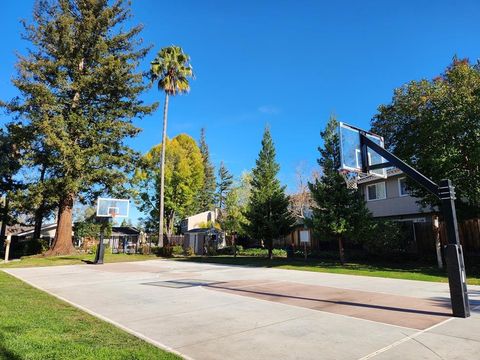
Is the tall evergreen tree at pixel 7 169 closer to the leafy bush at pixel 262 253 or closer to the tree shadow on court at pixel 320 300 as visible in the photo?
the leafy bush at pixel 262 253

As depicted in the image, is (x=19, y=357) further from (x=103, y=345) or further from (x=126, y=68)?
(x=126, y=68)

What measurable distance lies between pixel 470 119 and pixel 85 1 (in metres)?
29.3

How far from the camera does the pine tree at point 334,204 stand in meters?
20.0

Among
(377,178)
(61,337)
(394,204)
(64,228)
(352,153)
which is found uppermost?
(377,178)

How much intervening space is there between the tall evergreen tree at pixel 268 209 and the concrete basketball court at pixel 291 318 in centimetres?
1339

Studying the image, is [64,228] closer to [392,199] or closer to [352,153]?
[392,199]

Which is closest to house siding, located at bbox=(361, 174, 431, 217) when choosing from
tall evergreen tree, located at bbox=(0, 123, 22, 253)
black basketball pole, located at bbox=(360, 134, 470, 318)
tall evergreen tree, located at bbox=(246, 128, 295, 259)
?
tall evergreen tree, located at bbox=(246, 128, 295, 259)

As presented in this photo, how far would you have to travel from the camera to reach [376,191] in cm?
2823

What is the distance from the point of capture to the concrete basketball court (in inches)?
206

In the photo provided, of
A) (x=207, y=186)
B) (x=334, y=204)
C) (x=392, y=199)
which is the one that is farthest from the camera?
(x=207, y=186)

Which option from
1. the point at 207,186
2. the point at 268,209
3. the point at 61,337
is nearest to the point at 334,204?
the point at 268,209

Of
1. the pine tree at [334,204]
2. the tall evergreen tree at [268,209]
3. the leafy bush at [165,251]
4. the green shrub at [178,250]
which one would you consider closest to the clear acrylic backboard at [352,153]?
the pine tree at [334,204]

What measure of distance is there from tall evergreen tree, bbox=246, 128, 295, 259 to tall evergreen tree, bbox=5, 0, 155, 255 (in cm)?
1130

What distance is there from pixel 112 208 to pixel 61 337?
2233 centimetres
